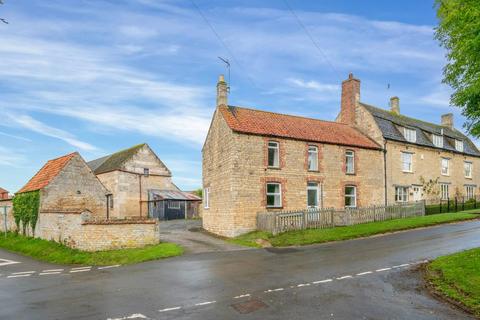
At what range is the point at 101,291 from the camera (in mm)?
11680

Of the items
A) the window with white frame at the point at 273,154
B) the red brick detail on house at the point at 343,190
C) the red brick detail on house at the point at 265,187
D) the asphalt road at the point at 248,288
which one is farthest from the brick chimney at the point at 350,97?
the asphalt road at the point at 248,288

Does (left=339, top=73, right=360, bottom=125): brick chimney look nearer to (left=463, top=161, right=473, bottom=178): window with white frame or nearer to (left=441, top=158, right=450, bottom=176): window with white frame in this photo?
(left=441, top=158, right=450, bottom=176): window with white frame

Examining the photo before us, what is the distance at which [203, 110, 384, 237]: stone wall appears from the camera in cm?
2562

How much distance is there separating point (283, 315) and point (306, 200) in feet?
65.6

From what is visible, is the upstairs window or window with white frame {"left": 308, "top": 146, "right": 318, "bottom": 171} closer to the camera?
window with white frame {"left": 308, "top": 146, "right": 318, "bottom": 171}

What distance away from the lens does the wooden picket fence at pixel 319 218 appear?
Answer: 23766 mm

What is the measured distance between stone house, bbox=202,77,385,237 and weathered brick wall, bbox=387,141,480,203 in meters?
1.38

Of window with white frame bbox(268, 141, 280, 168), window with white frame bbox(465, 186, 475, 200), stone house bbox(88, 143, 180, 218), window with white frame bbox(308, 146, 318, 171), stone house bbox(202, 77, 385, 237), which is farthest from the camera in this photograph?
stone house bbox(88, 143, 180, 218)

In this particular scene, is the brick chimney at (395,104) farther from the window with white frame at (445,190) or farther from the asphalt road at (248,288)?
the asphalt road at (248,288)

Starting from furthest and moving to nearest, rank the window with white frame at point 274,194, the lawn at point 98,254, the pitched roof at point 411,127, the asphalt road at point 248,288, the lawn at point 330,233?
the pitched roof at point 411,127, the window with white frame at point 274,194, the lawn at point 330,233, the lawn at point 98,254, the asphalt road at point 248,288

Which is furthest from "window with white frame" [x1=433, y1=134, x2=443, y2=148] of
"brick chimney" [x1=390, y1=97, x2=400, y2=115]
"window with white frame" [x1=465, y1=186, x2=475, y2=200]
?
"window with white frame" [x1=465, y1=186, x2=475, y2=200]

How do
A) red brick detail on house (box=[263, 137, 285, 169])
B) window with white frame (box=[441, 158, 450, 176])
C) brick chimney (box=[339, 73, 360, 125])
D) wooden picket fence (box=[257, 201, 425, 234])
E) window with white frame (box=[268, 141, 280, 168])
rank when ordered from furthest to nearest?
window with white frame (box=[441, 158, 450, 176]) < brick chimney (box=[339, 73, 360, 125]) < window with white frame (box=[268, 141, 280, 168]) < red brick detail on house (box=[263, 137, 285, 169]) < wooden picket fence (box=[257, 201, 425, 234])

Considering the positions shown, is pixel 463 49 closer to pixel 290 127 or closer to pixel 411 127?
pixel 290 127

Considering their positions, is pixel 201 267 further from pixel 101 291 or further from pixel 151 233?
pixel 151 233
